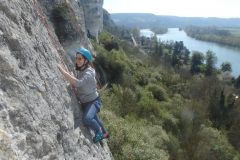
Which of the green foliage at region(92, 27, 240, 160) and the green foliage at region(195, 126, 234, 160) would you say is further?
the green foliage at region(195, 126, 234, 160)

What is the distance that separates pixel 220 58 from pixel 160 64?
36773mm

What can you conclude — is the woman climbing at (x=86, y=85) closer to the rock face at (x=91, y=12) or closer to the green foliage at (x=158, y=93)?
the green foliage at (x=158, y=93)

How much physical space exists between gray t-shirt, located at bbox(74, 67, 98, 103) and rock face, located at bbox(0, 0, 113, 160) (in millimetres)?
208

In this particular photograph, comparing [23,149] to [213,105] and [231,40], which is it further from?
[231,40]

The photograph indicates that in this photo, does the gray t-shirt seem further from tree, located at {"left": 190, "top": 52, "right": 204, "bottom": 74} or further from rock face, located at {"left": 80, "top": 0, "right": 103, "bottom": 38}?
tree, located at {"left": 190, "top": 52, "right": 204, "bottom": 74}

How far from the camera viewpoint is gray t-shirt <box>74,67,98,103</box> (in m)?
3.28

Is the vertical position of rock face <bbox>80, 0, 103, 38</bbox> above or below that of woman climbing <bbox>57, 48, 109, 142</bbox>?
above

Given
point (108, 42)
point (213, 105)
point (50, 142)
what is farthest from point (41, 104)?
point (108, 42)

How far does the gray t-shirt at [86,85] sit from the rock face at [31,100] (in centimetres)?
21

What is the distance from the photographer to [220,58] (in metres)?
63.7

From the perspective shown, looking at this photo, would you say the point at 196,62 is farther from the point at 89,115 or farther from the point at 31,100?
the point at 31,100

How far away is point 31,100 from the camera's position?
2283 mm

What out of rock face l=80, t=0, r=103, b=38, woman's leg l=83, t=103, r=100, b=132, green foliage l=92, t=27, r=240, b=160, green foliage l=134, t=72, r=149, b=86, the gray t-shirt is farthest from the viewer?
green foliage l=134, t=72, r=149, b=86

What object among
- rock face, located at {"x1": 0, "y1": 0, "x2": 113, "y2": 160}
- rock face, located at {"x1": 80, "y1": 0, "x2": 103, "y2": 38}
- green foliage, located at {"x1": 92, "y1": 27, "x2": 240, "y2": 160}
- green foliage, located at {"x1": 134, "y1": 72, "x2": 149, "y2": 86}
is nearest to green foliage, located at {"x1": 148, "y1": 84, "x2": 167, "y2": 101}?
green foliage, located at {"x1": 92, "y1": 27, "x2": 240, "y2": 160}
